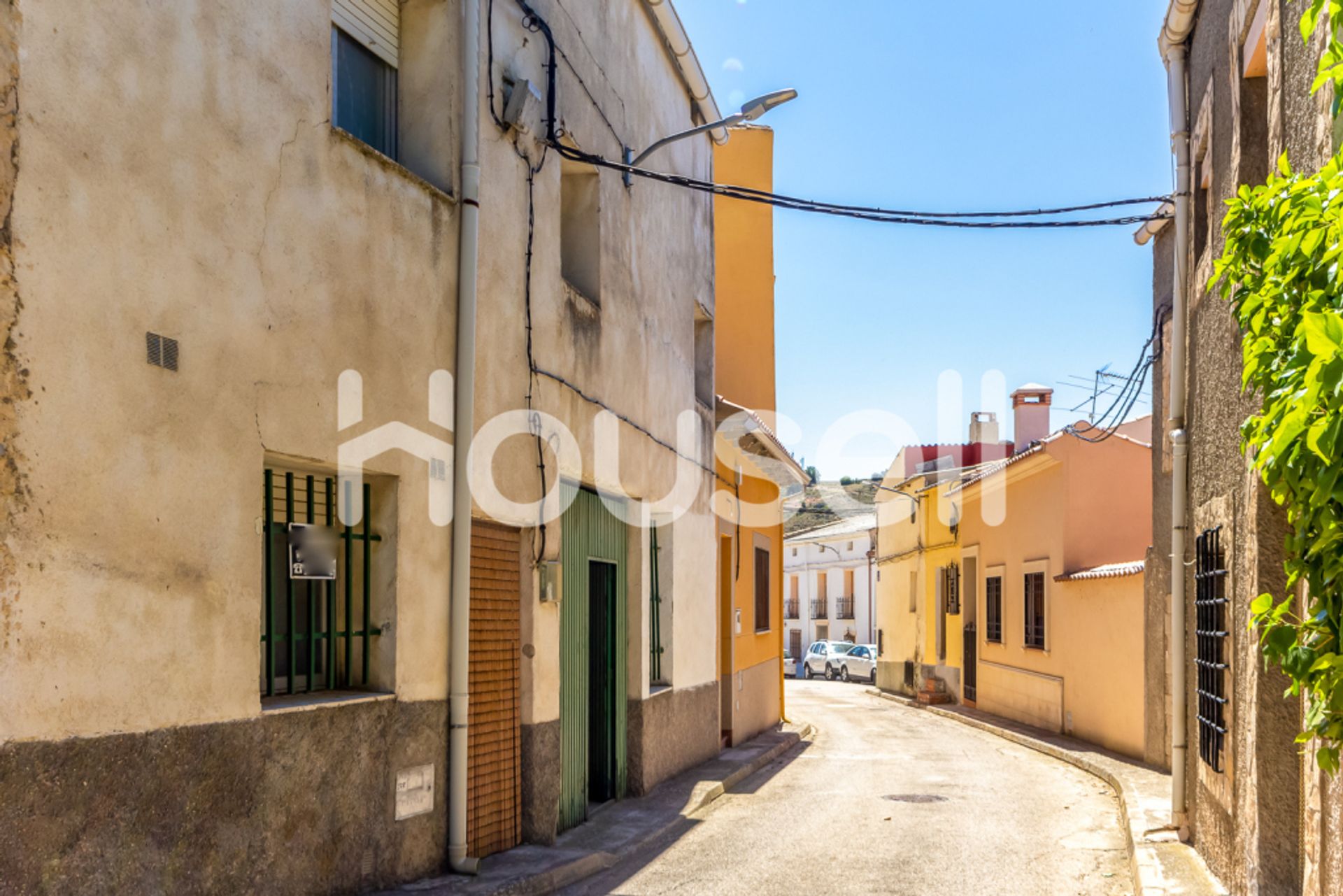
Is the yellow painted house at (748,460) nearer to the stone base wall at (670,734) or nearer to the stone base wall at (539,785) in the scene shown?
the stone base wall at (670,734)

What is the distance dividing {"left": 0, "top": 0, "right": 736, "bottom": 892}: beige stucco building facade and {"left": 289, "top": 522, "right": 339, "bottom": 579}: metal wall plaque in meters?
0.08

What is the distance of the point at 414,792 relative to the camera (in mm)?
6984

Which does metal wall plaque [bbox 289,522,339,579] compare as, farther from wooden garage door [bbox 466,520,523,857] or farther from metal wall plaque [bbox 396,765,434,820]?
wooden garage door [bbox 466,520,523,857]

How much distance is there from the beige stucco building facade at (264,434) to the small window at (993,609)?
49.6ft

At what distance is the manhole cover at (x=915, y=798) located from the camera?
12.1m

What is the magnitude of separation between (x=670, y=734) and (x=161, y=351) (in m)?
8.60

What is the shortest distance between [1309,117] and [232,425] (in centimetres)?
499

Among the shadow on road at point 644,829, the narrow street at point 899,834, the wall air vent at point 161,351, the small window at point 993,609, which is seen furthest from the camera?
the small window at point 993,609

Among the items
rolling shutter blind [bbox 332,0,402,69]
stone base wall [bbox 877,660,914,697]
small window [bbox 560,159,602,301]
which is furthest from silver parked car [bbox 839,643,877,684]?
rolling shutter blind [bbox 332,0,402,69]

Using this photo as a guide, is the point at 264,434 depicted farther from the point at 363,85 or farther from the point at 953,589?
the point at 953,589

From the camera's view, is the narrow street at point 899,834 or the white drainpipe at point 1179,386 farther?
the white drainpipe at point 1179,386

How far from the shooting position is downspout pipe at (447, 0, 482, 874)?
734 cm

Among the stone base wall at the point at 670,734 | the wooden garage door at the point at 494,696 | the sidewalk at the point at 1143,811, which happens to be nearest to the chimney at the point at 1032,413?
the sidewalk at the point at 1143,811

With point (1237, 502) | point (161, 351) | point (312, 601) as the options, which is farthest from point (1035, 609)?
point (161, 351)
